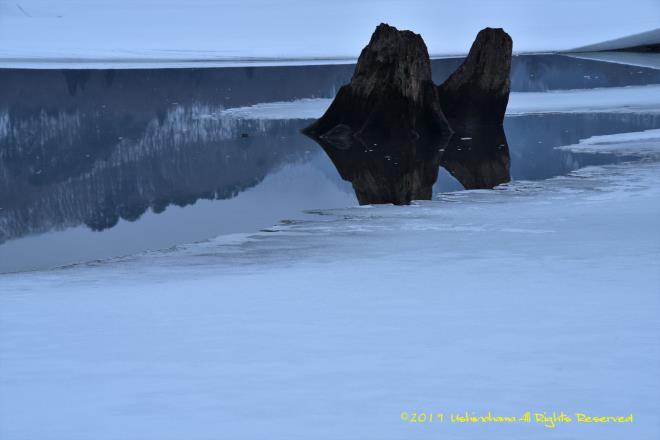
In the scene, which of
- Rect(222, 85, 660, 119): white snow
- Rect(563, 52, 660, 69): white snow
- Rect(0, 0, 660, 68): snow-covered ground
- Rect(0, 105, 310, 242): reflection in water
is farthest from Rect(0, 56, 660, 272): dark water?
Rect(563, 52, 660, 69): white snow

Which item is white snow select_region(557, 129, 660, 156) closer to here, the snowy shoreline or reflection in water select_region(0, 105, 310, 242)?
reflection in water select_region(0, 105, 310, 242)

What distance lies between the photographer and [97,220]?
33.0 ft

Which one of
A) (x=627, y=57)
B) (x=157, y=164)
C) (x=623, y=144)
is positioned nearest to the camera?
(x=157, y=164)

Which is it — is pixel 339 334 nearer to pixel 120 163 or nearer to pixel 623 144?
pixel 120 163

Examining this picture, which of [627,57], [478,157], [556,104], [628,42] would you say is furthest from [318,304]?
[628,42]

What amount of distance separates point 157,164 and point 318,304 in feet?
29.3

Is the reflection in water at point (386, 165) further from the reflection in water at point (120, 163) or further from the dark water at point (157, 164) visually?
the reflection in water at point (120, 163)

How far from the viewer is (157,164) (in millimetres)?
13898

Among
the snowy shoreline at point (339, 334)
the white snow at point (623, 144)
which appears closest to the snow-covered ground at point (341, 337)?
Answer: the snowy shoreline at point (339, 334)

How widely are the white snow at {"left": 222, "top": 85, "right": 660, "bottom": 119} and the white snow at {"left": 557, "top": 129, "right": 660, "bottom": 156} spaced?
164 inches

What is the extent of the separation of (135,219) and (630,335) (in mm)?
6261

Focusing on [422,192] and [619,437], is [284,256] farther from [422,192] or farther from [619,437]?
[422,192]

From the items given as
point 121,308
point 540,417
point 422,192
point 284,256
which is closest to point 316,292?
point 121,308

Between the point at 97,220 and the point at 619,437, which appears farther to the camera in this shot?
the point at 97,220
